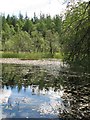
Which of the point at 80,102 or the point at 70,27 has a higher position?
the point at 70,27

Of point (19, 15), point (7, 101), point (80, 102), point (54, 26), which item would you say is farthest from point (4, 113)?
point (19, 15)

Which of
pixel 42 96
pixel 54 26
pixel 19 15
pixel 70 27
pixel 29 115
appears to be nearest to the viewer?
pixel 70 27

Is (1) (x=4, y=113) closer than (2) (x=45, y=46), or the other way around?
(1) (x=4, y=113)

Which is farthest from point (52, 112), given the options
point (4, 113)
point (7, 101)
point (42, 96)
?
point (42, 96)

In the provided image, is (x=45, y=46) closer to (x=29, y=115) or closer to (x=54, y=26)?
(x=54, y=26)

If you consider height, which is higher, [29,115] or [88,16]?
[88,16]

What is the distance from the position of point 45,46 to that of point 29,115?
57668 millimetres

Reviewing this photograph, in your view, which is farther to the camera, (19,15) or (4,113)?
(19,15)

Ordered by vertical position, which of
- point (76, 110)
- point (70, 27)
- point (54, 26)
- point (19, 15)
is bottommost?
point (76, 110)

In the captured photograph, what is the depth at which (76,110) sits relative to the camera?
498 inches

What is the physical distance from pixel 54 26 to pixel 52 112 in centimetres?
7163

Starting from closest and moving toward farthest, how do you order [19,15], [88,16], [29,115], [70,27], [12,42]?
[88,16]
[70,27]
[29,115]
[12,42]
[19,15]

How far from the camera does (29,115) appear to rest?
37.9 ft

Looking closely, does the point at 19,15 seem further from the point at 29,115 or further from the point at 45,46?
the point at 29,115
